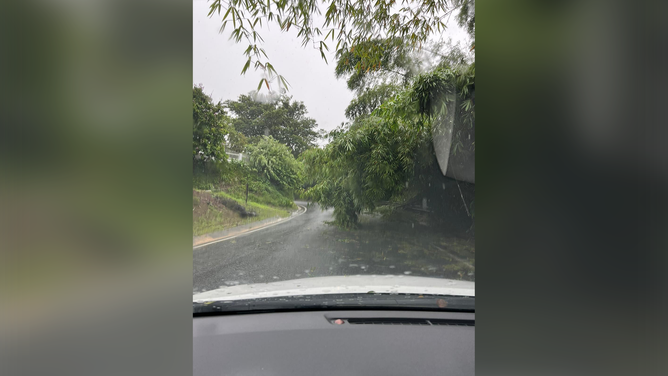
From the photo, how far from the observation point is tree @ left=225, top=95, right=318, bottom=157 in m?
2.59

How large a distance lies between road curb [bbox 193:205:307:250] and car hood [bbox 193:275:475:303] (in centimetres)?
37

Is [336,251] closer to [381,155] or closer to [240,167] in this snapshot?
[381,155]

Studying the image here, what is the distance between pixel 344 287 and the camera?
7.85 ft

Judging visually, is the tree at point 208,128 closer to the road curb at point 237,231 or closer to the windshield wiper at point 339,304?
the road curb at point 237,231

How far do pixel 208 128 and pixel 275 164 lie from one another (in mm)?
594

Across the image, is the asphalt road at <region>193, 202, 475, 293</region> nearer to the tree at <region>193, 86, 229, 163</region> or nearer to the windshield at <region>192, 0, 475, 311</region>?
the windshield at <region>192, 0, 475, 311</region>

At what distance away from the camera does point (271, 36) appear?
237cm

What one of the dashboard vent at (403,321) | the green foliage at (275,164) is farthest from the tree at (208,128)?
the dashboard vent at (403,321)
